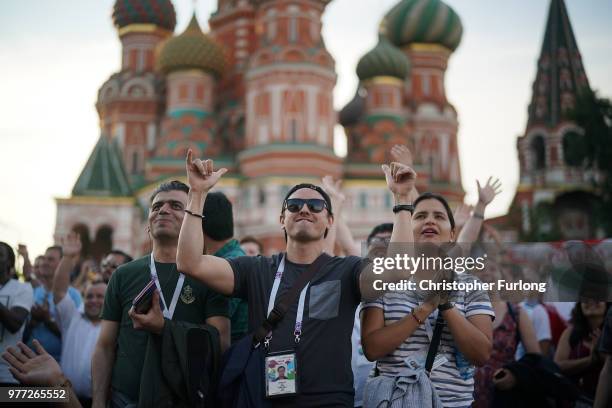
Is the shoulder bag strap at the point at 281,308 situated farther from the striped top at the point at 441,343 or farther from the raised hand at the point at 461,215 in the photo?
the raised hand at the point at 461,215

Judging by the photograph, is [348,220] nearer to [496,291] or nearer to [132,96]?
[132,96]

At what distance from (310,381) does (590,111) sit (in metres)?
23.2

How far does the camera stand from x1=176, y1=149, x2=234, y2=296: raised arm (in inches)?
130

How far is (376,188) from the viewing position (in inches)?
1106

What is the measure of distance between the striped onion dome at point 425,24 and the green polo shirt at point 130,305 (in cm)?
3209

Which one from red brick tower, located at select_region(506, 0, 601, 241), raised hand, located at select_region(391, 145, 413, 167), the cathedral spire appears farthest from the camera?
the cathedral spire

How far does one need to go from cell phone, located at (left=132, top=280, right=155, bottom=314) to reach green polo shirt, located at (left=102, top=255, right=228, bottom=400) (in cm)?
31

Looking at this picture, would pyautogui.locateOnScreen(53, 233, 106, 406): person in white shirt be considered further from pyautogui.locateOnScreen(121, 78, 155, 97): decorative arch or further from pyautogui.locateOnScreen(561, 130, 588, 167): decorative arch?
pyautogui.locateOnScreen(121, 78, 155, 97): decorative arch

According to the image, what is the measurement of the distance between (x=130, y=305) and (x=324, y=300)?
0.97 meters

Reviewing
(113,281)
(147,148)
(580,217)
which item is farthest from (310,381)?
(147,148)

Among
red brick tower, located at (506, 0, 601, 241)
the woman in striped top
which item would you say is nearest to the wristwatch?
the woman in striped top

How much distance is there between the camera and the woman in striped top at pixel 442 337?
3.33 metres

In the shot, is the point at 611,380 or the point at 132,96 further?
the point at 132,96

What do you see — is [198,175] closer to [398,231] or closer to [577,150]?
[398,231]
